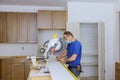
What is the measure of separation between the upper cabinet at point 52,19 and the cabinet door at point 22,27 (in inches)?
21.2

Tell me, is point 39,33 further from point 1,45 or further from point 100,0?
point 100,0

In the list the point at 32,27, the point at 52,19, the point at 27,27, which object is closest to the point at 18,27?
the point at 27,27

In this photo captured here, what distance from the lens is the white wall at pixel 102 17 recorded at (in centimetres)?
529

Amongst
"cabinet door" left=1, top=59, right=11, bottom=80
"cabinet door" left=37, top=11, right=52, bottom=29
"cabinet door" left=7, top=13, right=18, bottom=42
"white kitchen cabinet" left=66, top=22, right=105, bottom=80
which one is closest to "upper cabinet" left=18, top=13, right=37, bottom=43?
"cabinet door" left=7, top=13, right=18, bottom=42

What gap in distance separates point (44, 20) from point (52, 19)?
26 cm

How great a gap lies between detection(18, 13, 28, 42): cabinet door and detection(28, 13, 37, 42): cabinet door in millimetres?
100

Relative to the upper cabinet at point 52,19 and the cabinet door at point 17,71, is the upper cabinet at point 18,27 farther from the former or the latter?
the cabinet door at point 17,71

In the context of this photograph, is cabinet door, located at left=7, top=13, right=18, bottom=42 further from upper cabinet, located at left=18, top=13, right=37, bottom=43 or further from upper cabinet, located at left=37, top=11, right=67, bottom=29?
upper cabinet, located at left=37, top=11, right=67, bottom=29

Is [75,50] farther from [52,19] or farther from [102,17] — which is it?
[102,17]

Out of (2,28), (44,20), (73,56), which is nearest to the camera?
(73,56)

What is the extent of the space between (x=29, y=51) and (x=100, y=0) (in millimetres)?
2931

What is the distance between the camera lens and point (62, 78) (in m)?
2.00

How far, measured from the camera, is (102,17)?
5.43 meters

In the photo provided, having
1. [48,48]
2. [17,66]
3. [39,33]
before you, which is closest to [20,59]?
[17,66]
